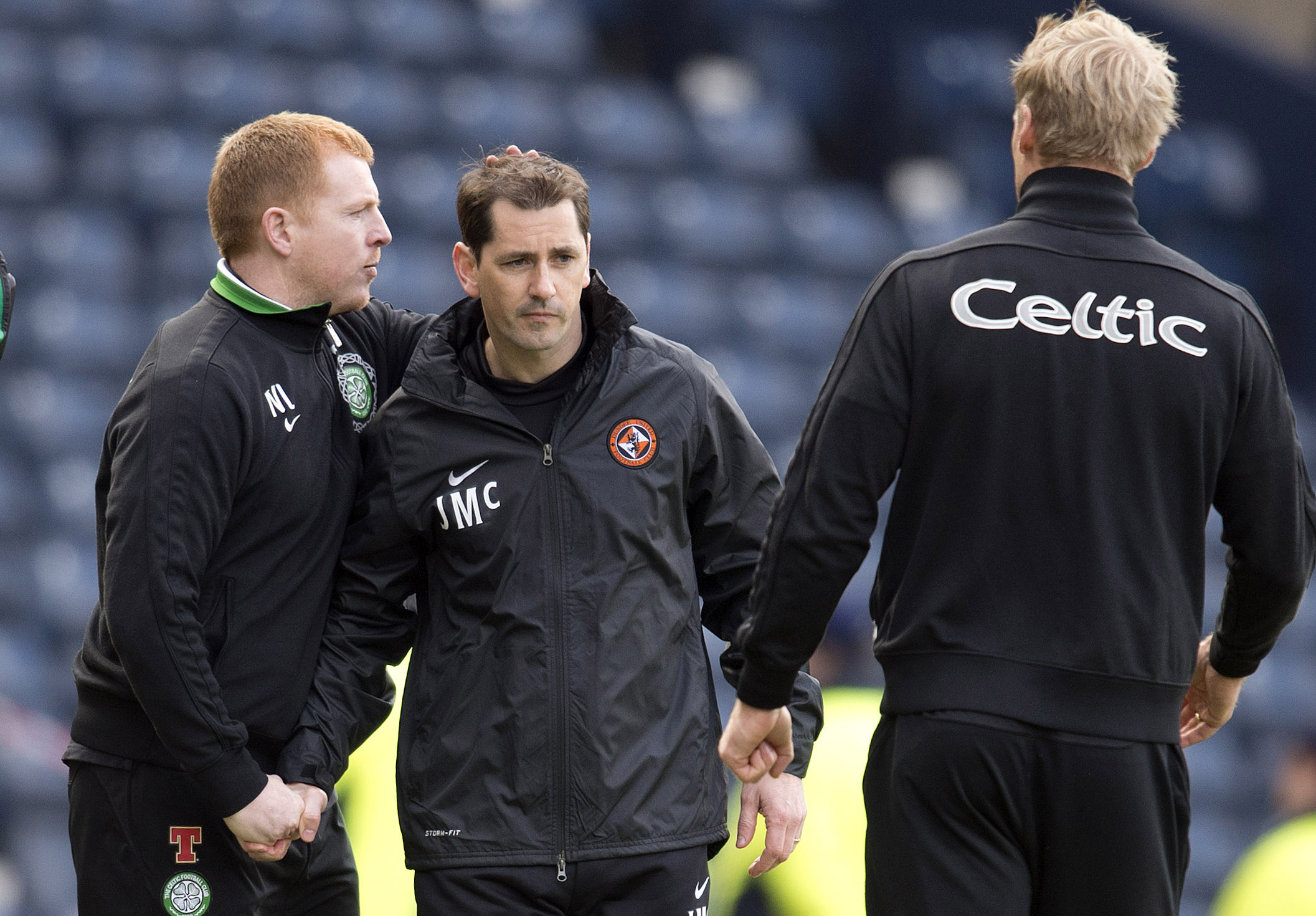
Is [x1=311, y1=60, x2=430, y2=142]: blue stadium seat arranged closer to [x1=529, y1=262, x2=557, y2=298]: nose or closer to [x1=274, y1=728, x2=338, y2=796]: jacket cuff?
[x1=529, y1=262, x2=557, y2=298]: nose

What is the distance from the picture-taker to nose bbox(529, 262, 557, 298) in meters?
2.66

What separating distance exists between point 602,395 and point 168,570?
73cm

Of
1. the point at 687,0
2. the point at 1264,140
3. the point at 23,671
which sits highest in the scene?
the point at 687,0

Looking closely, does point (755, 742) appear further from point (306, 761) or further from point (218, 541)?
point (218, 541)

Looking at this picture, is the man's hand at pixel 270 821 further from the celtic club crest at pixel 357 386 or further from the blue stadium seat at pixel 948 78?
the blue stadium seat at pixel 948 78

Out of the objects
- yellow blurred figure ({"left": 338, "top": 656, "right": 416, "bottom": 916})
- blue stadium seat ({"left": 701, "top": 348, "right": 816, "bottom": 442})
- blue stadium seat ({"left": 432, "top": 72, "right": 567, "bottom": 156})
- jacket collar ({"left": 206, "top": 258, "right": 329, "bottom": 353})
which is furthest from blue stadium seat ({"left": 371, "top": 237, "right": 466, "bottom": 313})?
jacket collar ({"left": 206, "top": 258, "right": 329, "bottom": 353})

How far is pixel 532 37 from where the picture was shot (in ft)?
31.1

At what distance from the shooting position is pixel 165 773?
8.82 ft

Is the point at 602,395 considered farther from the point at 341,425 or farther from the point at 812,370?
the point at 812,370

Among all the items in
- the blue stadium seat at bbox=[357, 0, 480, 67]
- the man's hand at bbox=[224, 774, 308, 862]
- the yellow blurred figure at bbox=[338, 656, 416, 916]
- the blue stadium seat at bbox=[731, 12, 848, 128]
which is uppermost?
the blue stadium seat at bbox=[731, 12, 848, 128]

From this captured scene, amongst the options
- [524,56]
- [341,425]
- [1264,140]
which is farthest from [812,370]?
[341,425]

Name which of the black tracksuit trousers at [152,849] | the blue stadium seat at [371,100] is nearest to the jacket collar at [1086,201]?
the black tracksuit trousers at [152,849]

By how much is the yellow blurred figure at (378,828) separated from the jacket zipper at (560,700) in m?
1.11

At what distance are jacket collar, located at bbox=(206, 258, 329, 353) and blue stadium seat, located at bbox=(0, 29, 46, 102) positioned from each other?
569 cm
